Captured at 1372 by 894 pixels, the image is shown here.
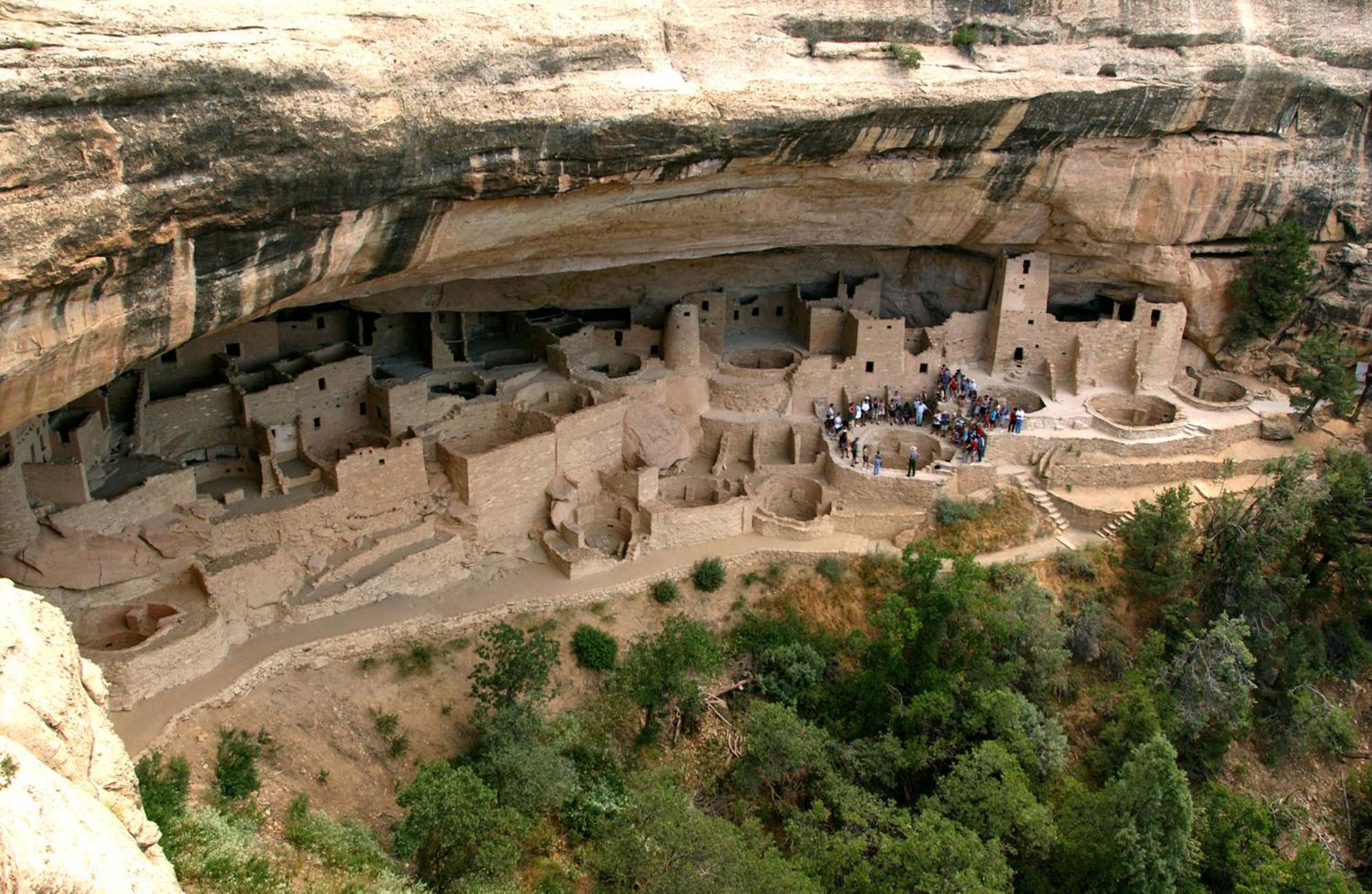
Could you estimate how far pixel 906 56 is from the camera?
1413 cm

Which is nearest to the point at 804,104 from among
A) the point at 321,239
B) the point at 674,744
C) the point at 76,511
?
the point at 321,239

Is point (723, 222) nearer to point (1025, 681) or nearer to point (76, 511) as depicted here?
point (1025, 681)

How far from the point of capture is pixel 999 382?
1966 centimetres

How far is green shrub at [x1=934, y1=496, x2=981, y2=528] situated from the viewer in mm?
17484

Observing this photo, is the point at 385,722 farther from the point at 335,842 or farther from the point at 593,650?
the point at 335,842

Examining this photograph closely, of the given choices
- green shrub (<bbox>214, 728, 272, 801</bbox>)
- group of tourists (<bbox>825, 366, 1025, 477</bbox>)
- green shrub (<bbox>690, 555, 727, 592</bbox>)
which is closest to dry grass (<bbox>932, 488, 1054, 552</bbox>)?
group of tourists (<bbox>825, 366, 1025, 477</bbox>)

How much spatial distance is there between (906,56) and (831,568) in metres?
7.20

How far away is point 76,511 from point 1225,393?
58.0 ft

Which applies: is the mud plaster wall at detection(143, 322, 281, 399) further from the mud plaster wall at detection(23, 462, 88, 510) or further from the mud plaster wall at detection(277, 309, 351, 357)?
the mud plaster wall at detection(23, 462, 88, 510)

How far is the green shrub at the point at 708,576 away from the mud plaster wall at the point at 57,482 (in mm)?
7946

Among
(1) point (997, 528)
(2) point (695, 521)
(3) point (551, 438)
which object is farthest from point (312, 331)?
(1) point (997, 528)

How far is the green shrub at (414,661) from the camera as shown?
47.1ft

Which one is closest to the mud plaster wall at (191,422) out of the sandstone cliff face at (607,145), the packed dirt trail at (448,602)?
the sandstone cliff face at (607,145)

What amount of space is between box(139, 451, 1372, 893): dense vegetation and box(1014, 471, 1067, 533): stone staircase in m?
0.60
